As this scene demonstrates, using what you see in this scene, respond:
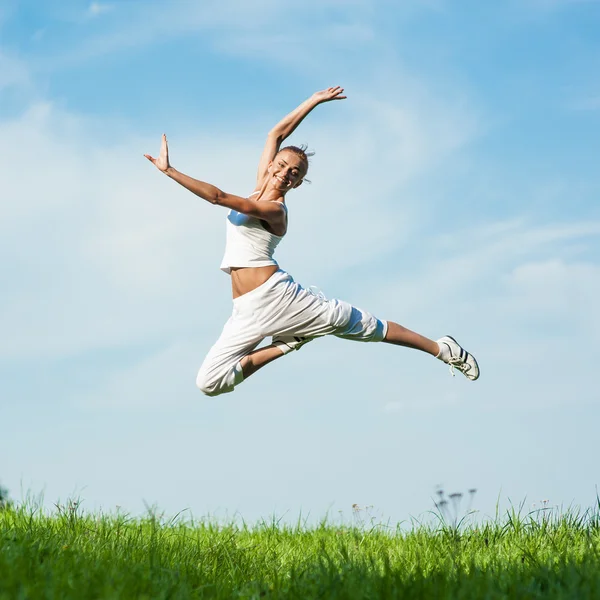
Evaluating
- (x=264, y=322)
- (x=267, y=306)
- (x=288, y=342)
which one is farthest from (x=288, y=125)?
(x=288, y=342)

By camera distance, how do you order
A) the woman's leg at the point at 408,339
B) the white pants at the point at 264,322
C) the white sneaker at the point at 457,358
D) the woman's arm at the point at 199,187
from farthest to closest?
the white sneaker at the point at 457,358 < the woman's leg at the point at 408,339 < the white pants at the point at 264,322 < the woman's arm at the point at 199,187

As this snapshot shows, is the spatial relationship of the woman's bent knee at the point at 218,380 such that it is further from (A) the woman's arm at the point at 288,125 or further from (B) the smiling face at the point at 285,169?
(A) the woman's arm at the point at 288,125

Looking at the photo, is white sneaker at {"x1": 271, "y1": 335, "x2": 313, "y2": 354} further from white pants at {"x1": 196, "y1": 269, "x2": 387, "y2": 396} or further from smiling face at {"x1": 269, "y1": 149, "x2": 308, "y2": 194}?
smiling face at {"x1": 269, "y1": 149, "x2": 308, "y2": 194}

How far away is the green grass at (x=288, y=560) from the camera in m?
3.62

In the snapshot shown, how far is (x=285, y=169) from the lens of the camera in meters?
6.88

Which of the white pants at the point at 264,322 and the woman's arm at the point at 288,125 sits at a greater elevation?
the woman's arm at the point at 288,125

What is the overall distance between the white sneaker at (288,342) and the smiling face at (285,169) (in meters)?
1.35

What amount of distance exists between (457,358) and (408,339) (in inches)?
28.4

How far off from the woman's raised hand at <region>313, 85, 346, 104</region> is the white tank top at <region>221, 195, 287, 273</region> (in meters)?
1.24

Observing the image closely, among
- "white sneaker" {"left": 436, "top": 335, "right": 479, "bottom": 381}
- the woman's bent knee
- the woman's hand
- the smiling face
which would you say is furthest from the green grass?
the smiling face

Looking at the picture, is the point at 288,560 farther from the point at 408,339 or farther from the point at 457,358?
the point at 457,358

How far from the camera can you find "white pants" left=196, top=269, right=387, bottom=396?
667 centimetres

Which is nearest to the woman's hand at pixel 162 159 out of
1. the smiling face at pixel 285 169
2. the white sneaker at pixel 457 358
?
the smiling face at pixel 285 169

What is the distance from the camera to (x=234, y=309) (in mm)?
6820
